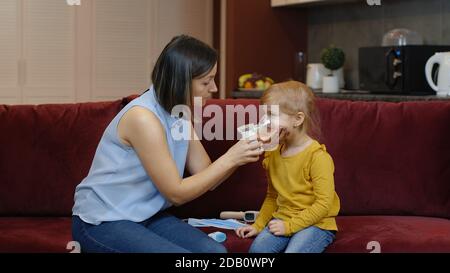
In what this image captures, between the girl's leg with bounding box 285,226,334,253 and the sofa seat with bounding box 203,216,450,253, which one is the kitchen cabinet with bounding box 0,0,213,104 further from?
the girl's leg with bounding box 285,226,334,253

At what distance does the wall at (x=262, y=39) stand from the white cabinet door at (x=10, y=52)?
4.92ft

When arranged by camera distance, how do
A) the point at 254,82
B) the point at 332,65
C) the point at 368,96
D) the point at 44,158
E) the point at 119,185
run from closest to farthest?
the point at 119,185 → the point at 44,158 → the point at 368,96 → the point at 332,65 → the point at 254,82

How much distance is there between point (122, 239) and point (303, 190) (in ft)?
1.84

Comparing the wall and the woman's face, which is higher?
the wall

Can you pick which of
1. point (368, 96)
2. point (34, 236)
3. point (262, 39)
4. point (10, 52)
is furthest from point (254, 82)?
point (34, 236)

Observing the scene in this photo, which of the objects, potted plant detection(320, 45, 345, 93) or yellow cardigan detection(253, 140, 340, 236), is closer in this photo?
yellow cardigan detection(253, 140, 340, 236)

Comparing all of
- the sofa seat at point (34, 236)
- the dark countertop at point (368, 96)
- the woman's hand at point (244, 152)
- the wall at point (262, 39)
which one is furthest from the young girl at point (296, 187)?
the wall at point (262, 39)

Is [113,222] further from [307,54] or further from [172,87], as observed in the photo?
[307,54]

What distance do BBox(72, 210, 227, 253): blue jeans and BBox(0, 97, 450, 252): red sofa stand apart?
0.41 meters

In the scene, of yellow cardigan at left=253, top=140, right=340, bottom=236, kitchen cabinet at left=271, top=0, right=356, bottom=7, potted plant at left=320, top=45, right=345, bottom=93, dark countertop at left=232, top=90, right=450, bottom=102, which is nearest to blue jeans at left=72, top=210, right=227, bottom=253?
yellow cardigan at left=253, top=140, right=340, bottom=236

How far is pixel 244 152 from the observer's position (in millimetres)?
1915

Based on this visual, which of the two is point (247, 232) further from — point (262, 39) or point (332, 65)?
point (262, 39)

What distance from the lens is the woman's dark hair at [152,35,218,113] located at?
194cm
